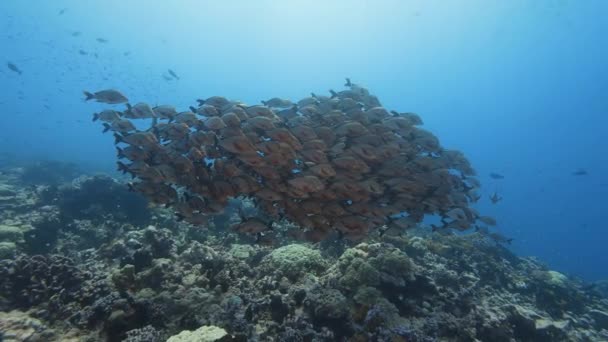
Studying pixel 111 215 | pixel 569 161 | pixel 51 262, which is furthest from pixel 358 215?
pixel 569 161

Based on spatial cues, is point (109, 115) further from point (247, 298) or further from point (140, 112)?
point (247, 298)

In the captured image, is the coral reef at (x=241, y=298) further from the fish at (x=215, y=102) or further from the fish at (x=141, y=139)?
the fish at (x=215, y=102)

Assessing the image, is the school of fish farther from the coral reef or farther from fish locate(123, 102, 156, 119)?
the coral reef

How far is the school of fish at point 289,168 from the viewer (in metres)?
6.98

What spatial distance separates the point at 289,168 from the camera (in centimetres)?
728

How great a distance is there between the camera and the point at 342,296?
7223 millimetres

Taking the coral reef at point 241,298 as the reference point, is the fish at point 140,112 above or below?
above

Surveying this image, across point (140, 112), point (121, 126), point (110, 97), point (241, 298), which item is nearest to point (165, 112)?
point (140, 112)

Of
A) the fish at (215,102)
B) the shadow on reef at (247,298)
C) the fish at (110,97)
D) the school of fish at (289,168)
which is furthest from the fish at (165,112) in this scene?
the shadow on reef at (247,298)

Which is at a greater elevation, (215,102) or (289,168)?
(215,102)

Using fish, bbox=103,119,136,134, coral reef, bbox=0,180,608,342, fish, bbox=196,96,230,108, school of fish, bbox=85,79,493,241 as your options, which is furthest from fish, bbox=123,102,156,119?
coral reef, bbox=0,180,608,342

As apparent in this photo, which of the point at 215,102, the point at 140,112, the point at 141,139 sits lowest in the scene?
the point at 141,139

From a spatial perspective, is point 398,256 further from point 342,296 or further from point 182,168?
point 182,168

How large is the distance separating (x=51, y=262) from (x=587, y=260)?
12105cm
